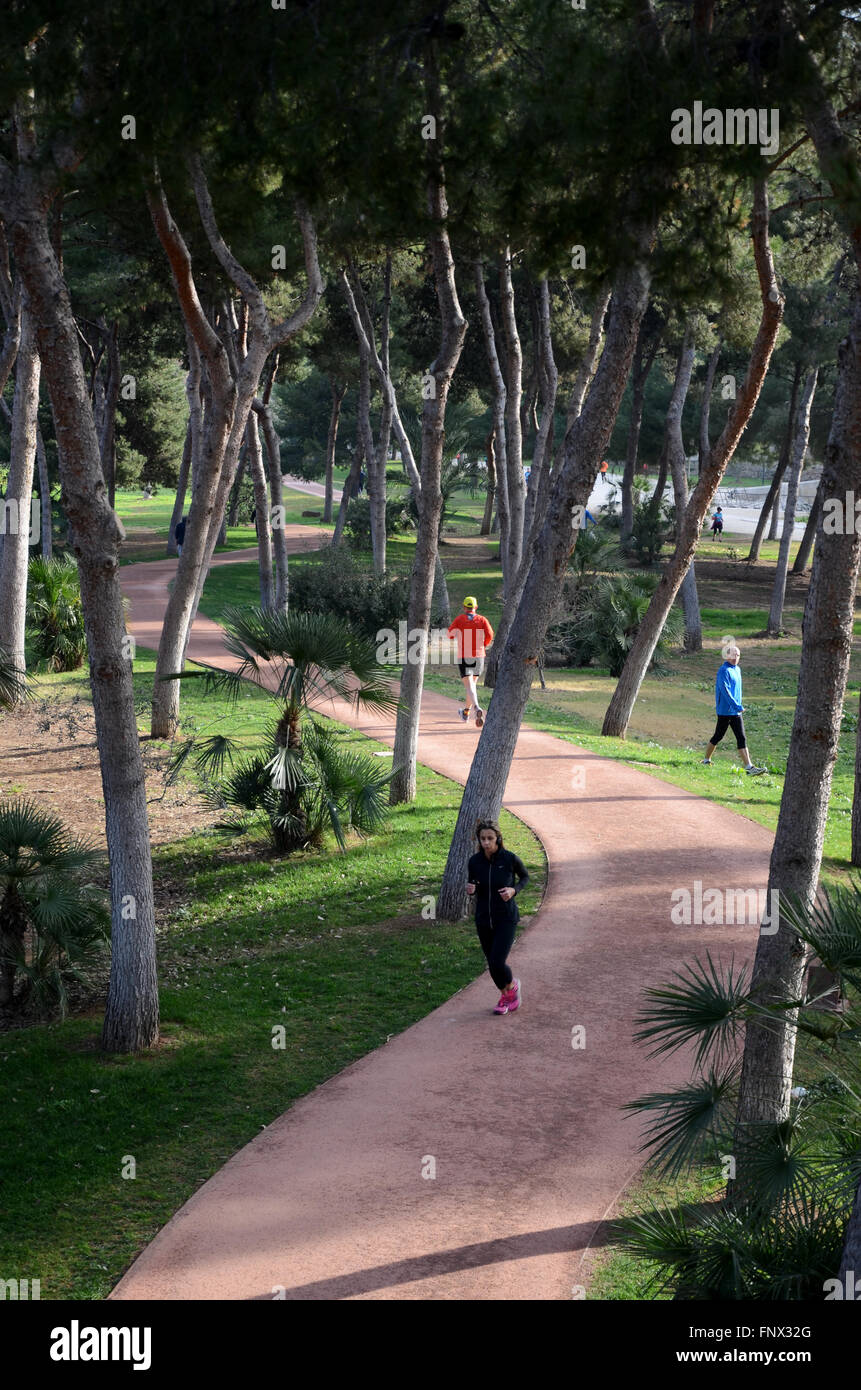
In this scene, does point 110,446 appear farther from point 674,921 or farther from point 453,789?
point 674,921

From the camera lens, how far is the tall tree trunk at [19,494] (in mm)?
17422

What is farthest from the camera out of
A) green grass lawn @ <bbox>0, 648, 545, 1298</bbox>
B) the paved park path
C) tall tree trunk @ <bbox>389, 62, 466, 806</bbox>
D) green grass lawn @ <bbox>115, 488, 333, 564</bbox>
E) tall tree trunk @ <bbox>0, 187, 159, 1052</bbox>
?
green grass lawn @ <bbox>115, 488, 333, 564</bbox>

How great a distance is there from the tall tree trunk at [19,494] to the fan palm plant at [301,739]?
5.89 meters

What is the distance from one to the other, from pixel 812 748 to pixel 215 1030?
4.83 m

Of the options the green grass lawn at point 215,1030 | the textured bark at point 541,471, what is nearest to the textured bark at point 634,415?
the textured bark at point 541,471

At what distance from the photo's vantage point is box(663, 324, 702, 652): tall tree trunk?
1048 inches

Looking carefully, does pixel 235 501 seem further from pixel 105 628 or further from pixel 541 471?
pixel 105 628

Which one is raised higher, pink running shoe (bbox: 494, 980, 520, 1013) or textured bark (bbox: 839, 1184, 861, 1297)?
textured bark (bbox: 839, 1184, 861, 1297)

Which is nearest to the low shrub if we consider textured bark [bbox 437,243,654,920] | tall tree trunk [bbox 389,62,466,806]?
tall tree trunk [bbox 389,62,466,806]

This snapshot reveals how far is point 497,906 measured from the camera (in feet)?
29.4

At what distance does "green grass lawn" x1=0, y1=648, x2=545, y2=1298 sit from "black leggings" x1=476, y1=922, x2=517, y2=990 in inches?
25.5

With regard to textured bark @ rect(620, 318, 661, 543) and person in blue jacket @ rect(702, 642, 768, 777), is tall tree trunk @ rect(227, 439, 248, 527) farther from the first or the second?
person in blue jacket @ rect(702, 642, 768, 777)

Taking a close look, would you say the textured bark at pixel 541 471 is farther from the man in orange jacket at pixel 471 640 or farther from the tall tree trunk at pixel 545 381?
the man in orange jacket at pixel 471 640
